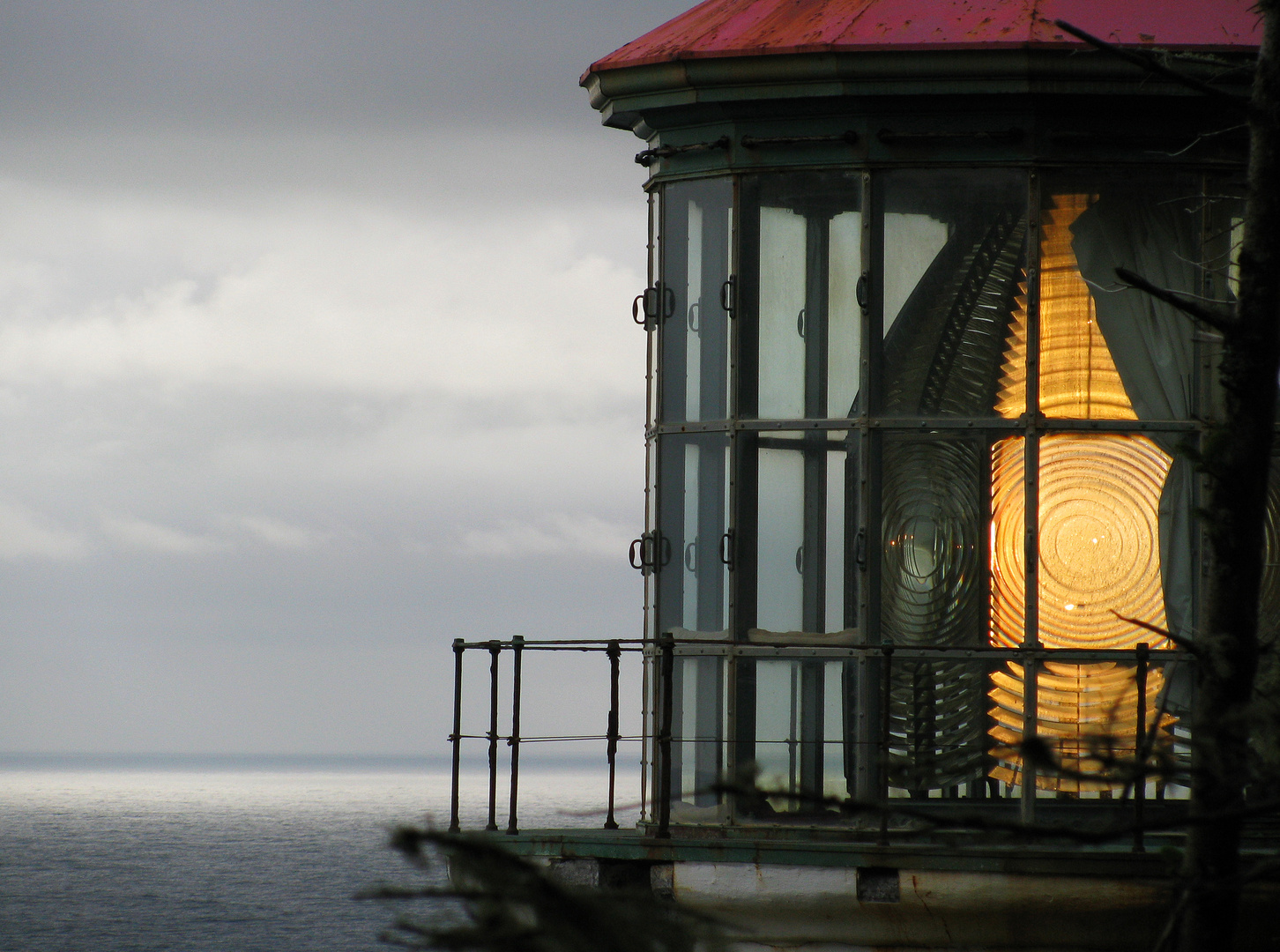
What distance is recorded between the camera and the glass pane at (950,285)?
10.1 meters

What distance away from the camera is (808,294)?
10.2 metres

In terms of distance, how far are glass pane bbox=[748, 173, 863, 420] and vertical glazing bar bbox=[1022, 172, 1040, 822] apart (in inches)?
32.5

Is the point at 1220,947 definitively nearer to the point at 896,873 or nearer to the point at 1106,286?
the point at 896,873

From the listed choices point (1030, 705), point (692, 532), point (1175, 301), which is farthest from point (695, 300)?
point (1175, 301)

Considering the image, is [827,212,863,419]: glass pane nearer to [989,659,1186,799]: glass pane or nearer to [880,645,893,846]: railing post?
[880,645,893,846]: railing post

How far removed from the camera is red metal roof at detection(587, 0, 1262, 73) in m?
9.72

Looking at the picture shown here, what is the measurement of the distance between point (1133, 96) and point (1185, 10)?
0.57 m

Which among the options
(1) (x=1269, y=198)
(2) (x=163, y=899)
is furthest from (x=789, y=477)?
(2) (x=163, y=899)

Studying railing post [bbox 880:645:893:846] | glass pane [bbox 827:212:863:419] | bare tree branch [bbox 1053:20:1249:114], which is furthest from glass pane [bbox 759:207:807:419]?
bare tree branch [bbox 1053:20:1249:114]

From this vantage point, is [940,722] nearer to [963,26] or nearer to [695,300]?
[695,300]

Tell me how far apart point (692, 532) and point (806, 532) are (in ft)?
2.02

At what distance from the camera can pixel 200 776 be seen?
606ft

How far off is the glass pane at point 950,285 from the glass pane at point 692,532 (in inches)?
37.0

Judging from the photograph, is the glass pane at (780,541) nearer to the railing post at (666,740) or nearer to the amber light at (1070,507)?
the railing post at (666,740)
